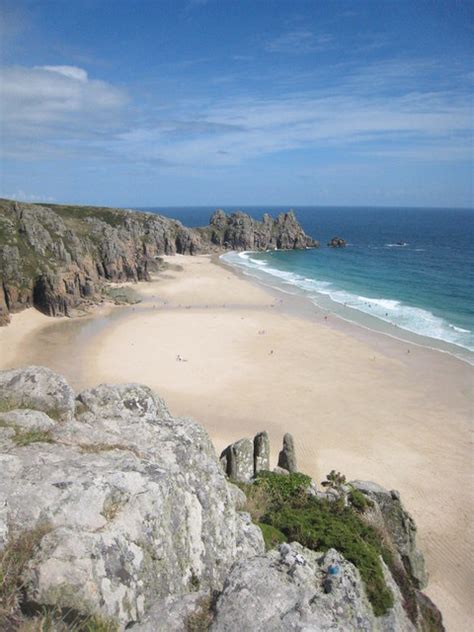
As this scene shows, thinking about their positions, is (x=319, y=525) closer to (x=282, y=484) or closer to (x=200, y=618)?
(x=282, y=484)

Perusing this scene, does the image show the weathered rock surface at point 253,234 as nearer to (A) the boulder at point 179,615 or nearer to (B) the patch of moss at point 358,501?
(B) the patch of moss at point 358,501

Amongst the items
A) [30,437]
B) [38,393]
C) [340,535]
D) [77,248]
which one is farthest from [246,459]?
[77,248]

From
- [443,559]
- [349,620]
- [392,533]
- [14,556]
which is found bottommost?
[443,559]

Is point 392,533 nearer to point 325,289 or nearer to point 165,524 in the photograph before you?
point 165,524

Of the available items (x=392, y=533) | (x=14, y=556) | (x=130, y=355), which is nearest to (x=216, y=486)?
(x=14, y=556)

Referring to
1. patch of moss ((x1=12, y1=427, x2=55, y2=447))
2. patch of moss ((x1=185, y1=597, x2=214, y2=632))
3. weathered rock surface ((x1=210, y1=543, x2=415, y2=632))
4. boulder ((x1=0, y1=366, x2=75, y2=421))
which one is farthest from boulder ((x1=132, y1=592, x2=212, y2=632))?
boulder ((x1=0, y1=366, x2=75, y2=421))

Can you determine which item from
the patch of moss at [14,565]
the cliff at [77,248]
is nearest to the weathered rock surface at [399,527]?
the patch of moss at [14,565]

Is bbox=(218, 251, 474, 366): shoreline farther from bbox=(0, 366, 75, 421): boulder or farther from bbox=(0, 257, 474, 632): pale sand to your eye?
bbox=(0, 366, 75, 421): boulder
